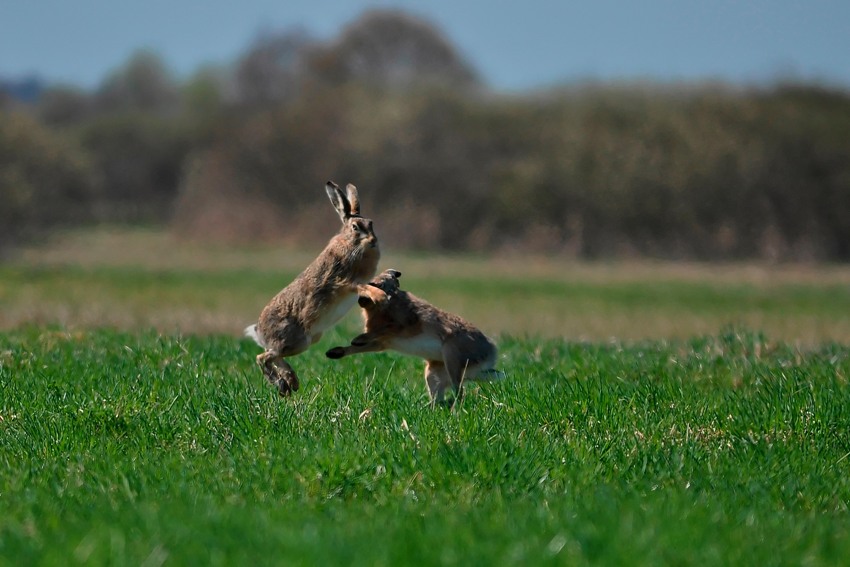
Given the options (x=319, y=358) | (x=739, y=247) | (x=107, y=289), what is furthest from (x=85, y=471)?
(x=739, y=247)

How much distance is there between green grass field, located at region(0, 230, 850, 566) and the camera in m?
4.35

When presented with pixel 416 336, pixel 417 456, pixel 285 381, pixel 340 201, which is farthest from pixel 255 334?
pixel 417 456

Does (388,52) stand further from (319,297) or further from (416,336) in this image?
(416,336)

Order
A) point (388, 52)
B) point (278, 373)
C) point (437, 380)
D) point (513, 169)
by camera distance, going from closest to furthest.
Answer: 1. point (437, 380)
2. point (278, 373)
3. point (513, 169)
4. point (388, 52)

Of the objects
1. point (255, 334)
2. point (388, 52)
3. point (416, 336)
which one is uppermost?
point (388, 52)

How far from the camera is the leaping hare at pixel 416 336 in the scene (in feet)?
22.9

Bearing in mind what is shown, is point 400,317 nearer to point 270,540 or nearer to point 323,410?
point 323,410

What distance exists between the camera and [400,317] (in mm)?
6969

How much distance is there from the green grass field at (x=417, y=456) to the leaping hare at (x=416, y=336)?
25 centimetres

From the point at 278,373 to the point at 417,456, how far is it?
2.01 metres

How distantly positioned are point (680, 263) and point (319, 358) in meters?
24.3

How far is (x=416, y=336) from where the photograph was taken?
699cm

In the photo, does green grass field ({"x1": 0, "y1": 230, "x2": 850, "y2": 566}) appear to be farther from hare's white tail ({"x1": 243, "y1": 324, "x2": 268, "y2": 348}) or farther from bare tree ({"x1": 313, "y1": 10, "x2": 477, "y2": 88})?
bare tree ({"x1": 313, "y1": 10, "x2": 477, "y2": 88})

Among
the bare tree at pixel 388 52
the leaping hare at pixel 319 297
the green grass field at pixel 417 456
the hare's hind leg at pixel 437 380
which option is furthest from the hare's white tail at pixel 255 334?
the bare tree at pixel 388 52
